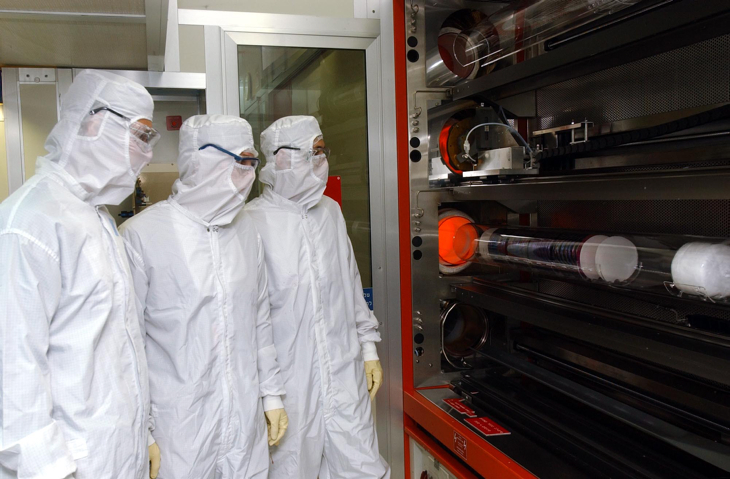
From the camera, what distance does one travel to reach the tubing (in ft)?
4.28

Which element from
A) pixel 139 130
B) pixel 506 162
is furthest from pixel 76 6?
pixel 506 162

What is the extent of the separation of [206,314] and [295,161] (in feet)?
2.16

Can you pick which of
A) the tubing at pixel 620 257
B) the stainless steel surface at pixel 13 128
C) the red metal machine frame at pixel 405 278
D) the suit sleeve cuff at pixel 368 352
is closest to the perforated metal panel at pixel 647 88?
the tubing at pixel 620 257

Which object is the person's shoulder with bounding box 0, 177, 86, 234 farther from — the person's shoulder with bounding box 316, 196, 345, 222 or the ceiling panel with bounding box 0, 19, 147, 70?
the person's shoulder with bounding box 316, 196, 345, 222

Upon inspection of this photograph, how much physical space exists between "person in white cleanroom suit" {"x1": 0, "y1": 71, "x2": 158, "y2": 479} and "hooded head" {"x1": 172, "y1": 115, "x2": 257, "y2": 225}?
0.25m

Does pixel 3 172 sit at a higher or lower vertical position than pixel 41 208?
higher

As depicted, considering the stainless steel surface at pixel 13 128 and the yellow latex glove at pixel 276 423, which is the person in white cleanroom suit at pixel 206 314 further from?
the stainless steel surface at pixel 13 128

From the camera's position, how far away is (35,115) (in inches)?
85.7

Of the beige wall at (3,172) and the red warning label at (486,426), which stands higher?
the beige wall at (3,172)

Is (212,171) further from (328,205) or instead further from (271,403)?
(271,403)

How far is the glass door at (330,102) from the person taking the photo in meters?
2.41

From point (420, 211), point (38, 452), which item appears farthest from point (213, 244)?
point (420, 211)

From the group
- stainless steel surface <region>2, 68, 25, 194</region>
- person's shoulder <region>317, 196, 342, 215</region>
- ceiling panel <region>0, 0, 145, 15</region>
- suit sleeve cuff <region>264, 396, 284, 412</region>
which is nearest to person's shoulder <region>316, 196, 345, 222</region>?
person's shoulder <region>317, 196, 342, 215</region>

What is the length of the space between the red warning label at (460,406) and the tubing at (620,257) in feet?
1.76
